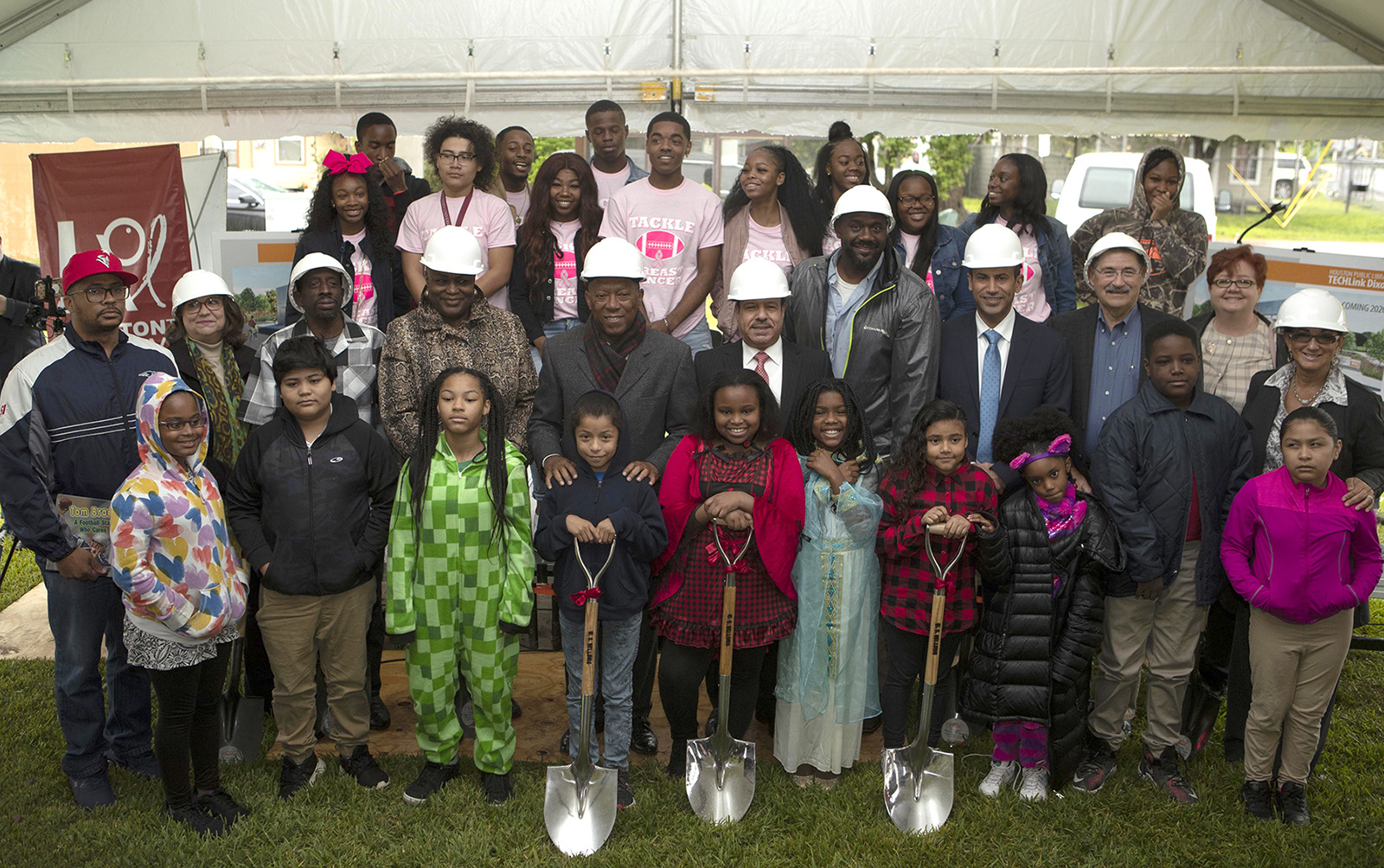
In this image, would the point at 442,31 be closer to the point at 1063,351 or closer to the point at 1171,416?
the point at 1063,351

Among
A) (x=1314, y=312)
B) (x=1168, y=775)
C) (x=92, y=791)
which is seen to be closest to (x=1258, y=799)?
(x=1168, y=775)

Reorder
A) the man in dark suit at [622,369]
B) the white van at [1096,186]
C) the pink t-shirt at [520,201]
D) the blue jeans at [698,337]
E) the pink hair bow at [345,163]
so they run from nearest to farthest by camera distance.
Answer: the man in dark suit at [622,369] → the pink hair bow at [345,163] → the blue jeans at [698,337] → the pink t-shirt at [520,201] → the white van at [1096,186]

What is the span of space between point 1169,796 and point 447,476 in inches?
132

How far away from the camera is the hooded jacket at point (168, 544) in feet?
12.9

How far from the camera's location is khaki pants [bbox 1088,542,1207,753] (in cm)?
462

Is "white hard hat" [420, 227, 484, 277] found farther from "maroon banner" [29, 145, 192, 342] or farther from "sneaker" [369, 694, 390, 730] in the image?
"maroon banner" [29, 145, 192, 342]

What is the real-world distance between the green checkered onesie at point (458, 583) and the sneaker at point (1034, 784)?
7.34 feet

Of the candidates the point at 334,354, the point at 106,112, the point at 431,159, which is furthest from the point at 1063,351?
the point at 106,112

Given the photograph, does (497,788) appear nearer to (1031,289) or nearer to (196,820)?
(196,820)

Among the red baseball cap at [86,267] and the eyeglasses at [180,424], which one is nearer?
the eyeglasses at [180,424]

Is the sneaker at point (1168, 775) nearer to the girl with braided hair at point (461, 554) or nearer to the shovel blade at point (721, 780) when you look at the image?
the shovel blade at point (721, 780)

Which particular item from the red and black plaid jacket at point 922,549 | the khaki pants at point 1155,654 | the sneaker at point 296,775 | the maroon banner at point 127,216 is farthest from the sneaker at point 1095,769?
the maroon banner at point 127,216

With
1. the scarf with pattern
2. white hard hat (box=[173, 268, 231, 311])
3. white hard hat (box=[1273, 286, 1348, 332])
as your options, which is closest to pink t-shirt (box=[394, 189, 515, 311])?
white hard hat (box=[173, 268, 231, 311])

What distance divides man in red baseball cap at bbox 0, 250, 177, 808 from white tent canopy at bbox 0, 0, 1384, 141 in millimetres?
3237
